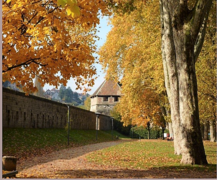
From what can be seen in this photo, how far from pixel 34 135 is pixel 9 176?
46.9 ft

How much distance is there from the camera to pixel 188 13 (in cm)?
1154

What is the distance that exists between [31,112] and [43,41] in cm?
1786

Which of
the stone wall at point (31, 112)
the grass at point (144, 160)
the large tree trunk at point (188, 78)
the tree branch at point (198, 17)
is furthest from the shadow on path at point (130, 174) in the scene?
the stone wall at point (31, 112)

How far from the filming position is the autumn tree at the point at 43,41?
7.95 m

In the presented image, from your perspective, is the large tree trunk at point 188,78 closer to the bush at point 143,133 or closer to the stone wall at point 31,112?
the stone wall at point 31,112

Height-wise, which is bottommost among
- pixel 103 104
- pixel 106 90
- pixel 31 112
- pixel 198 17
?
pixel 31 112

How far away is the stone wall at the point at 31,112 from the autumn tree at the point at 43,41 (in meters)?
12.6

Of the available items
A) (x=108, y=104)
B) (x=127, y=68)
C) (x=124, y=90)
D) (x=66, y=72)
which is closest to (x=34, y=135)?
(x=124, y=90)

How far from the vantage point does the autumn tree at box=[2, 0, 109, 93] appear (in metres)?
7.95

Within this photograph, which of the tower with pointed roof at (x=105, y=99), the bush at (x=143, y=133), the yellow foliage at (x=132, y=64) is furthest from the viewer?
the tower with pointed roof at (x=105, y=99)

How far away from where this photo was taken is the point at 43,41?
834cm

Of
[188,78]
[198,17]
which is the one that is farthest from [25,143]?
[198,17]

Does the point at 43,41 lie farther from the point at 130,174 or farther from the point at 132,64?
the point at 132,64

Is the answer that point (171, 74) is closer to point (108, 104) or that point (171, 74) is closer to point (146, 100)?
point (146, 100)
